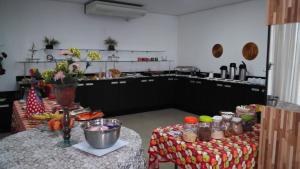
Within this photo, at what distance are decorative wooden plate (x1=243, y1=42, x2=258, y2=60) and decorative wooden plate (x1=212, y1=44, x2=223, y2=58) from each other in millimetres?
645

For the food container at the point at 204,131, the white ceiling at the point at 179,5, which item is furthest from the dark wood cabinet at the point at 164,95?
the food container at the point at 204,131

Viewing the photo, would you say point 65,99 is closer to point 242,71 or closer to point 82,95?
point 82,95

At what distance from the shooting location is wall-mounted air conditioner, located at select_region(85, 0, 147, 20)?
4.81m

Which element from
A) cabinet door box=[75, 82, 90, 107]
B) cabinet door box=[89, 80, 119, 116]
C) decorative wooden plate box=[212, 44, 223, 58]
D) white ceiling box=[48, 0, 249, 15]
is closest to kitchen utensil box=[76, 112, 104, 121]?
cabinet door box=[75, 82, 90, 107]

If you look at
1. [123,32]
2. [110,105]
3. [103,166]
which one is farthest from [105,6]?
[103,166]

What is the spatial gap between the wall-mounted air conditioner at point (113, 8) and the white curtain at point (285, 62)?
150 inches

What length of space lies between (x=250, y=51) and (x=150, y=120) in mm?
2611

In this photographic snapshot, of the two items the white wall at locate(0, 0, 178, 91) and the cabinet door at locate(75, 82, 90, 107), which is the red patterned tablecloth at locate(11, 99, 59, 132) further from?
the white wall at locate(0, 0, 178, 91)

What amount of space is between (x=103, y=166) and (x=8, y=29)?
14.5 feet

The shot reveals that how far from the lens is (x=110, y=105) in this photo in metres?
5.21

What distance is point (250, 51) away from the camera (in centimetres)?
496

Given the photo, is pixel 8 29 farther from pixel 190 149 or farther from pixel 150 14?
pixel 190 149

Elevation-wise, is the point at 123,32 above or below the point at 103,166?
above

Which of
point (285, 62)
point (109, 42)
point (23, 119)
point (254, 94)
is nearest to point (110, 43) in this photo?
point (109, 42)
